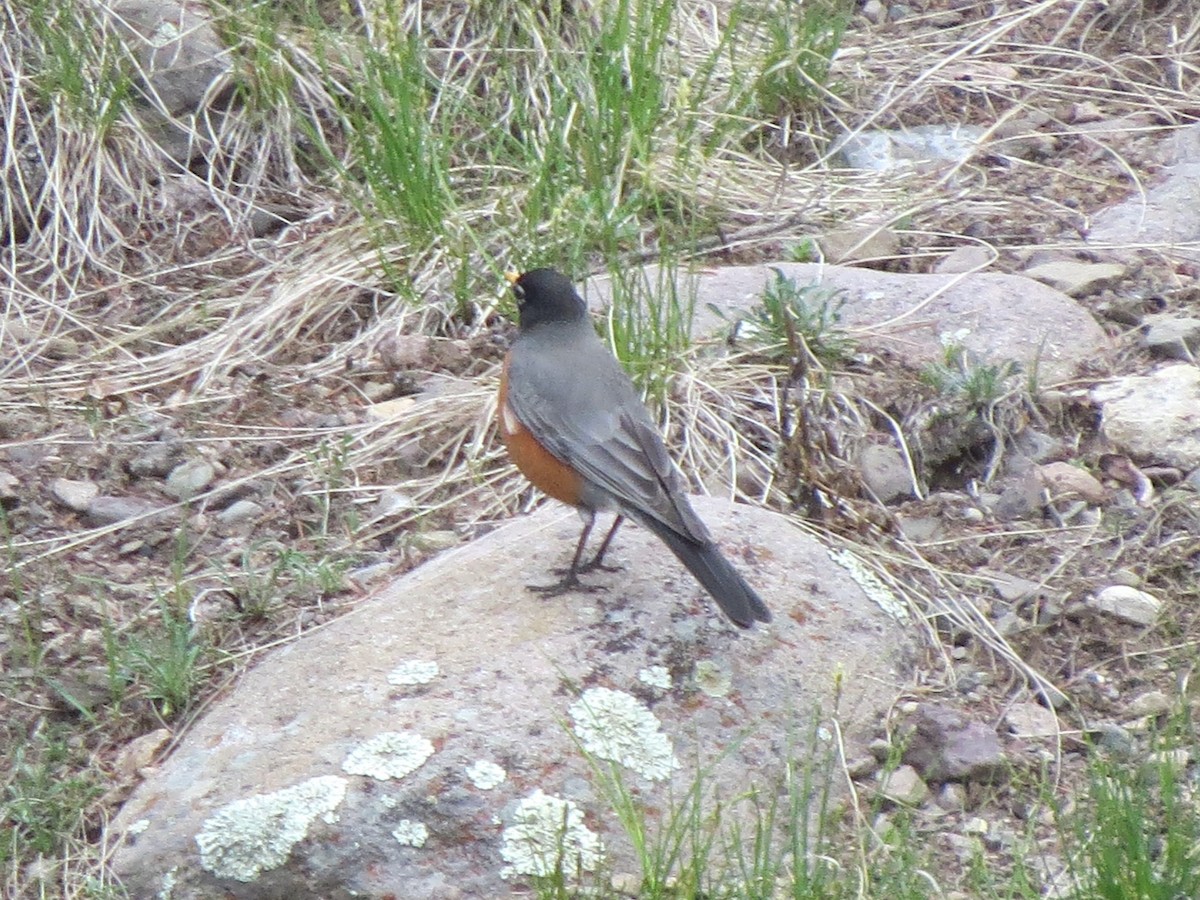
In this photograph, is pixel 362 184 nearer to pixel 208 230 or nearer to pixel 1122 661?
pixel 208 230

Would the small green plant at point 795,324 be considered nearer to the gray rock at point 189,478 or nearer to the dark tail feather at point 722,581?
the dark tail feather at point 722,581

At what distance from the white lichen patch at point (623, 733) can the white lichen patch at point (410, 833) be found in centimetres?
39

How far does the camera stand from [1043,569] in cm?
440

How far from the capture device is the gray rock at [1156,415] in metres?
4.73

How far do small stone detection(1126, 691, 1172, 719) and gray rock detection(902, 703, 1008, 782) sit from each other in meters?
0.36

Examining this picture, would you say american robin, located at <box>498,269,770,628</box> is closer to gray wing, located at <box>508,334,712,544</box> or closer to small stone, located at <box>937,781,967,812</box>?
gray wing, located at <box>508,334,712,544</box>

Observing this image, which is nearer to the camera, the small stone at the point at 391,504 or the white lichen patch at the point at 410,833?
the white lichen patch at the point at 410,833

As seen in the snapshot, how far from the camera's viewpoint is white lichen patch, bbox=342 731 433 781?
342 cm

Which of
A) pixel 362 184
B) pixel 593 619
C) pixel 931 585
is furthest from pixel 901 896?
pixel 362 184

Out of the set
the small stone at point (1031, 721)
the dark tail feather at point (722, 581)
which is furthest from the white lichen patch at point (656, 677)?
the small stone at point (1031, 721)

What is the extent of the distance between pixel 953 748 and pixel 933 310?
2.07m

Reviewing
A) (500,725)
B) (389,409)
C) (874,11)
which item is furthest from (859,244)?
(500,725)

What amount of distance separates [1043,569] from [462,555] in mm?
1598

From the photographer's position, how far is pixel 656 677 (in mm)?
3725
